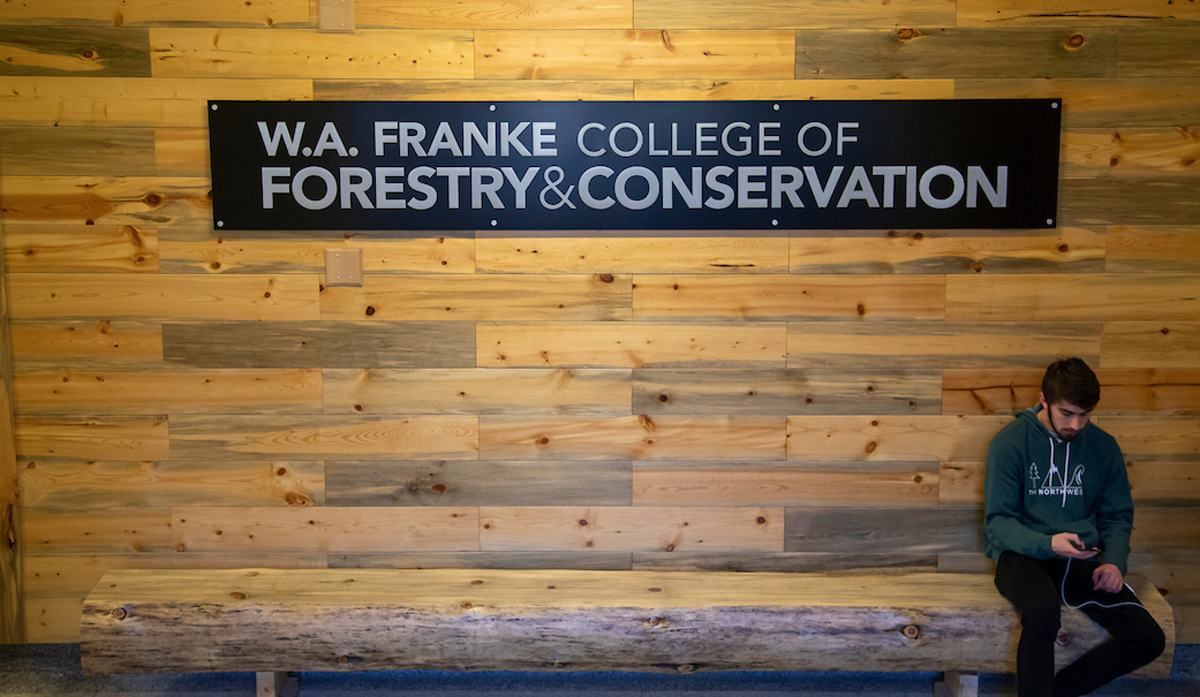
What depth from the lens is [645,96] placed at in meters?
2.70

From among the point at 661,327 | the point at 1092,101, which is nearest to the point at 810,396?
the point at 661,327

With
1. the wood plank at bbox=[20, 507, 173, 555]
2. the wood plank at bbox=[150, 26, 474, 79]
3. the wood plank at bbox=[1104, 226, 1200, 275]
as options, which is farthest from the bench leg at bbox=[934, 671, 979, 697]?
the wood plank at bbox=[20, 507, 173, 555]

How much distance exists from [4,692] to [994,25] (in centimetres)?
385

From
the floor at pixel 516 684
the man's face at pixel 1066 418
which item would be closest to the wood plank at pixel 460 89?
the man's face at pixel 1066 418

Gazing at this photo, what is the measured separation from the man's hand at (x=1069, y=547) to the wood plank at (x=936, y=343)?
60cm

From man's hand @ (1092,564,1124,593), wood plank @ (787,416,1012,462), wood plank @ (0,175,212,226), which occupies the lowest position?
man's hand @ (1092,564,1124,593)

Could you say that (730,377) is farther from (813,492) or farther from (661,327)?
(813,492)

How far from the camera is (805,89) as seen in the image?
269cm

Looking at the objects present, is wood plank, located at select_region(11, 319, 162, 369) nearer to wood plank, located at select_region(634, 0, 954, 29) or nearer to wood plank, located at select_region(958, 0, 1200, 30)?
wood plank, located at select_region(634, 0, 954, 29)

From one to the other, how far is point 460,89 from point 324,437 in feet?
4.05

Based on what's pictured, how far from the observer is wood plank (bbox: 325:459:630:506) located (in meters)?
2.83

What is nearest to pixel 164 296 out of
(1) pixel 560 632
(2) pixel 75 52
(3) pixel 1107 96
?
(2) pixel 75 52

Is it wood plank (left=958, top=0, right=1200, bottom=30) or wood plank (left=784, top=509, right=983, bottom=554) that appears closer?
wood plank (left=958, top=0, right=1200, bottom=30)

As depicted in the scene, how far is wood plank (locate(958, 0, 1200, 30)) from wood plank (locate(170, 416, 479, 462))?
2.09 metres
